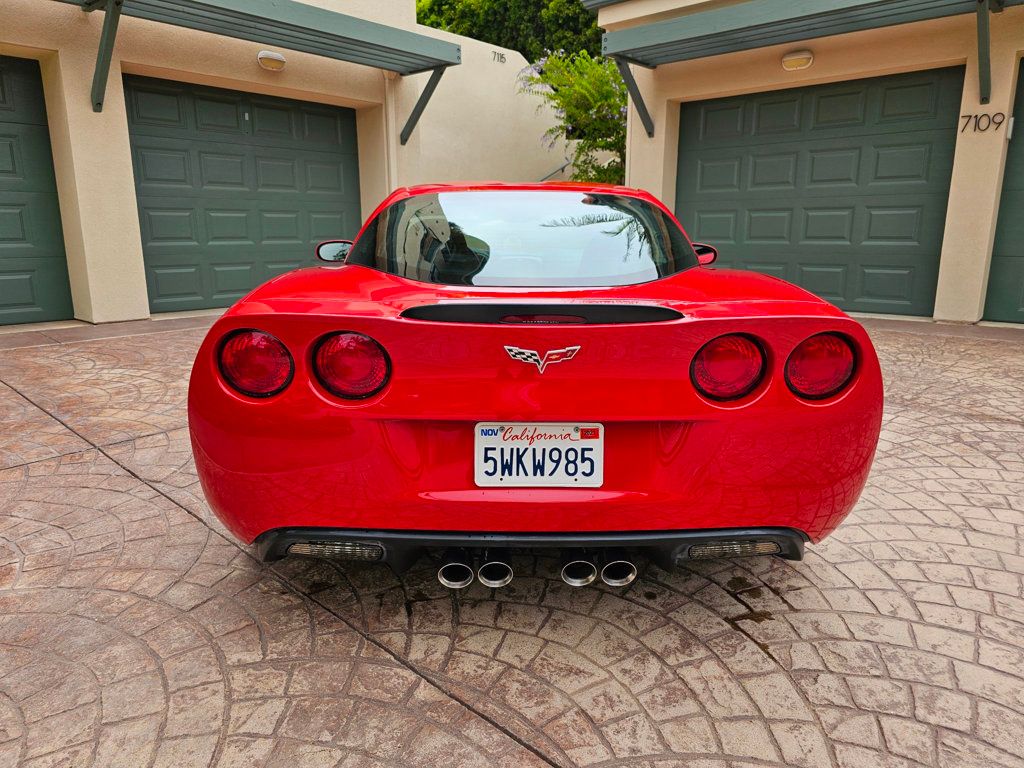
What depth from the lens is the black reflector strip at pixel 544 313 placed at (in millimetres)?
1640

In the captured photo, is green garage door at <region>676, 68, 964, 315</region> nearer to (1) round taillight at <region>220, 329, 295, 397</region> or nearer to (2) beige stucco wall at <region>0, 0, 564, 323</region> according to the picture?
(2) beige stucco wall at <region>0, 0, 564, 323</region>

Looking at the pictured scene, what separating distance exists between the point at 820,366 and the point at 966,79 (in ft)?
25.5

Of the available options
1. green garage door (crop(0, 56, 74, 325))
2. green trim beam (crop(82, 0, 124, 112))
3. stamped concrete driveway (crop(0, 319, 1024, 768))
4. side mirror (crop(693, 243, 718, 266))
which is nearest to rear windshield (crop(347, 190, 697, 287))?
side mirror (crop(693, 243, 718, 266))

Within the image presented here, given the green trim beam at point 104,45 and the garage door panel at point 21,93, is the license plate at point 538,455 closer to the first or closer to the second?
the green trim beam at point 104,45

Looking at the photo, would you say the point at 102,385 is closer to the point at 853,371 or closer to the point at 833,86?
the point at 853,371

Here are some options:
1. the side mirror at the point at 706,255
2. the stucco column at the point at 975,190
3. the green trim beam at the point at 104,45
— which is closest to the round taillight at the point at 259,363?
the side mirror at the point at 706,255

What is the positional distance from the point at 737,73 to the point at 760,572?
848 cm

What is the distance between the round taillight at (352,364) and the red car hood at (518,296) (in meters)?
0.07

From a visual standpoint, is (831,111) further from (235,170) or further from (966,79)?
(235,170)

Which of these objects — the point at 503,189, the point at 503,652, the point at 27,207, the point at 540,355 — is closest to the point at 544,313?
the point at 540,355

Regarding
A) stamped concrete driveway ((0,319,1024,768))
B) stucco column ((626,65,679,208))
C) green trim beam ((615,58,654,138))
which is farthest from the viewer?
stucco column ((626,65,679,208))

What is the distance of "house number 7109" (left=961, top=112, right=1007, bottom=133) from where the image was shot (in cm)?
729

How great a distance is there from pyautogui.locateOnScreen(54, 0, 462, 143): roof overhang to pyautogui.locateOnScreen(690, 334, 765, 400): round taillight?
7.53 meters

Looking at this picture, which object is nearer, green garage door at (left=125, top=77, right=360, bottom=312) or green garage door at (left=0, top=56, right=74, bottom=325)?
green garage door at (left=0, top=56, right=74, bottom=325)
